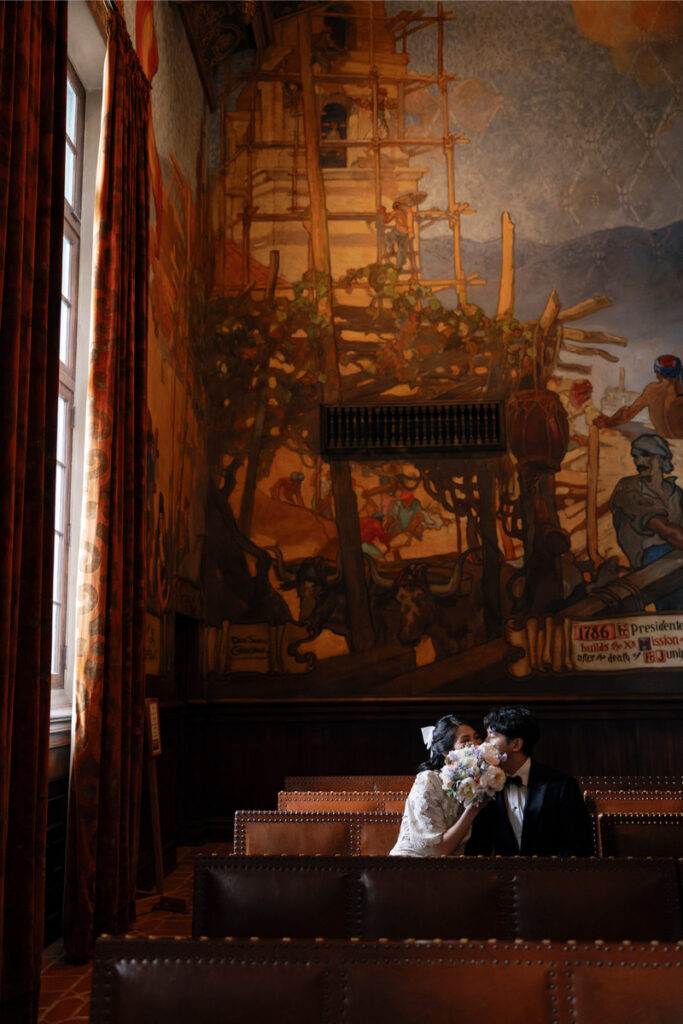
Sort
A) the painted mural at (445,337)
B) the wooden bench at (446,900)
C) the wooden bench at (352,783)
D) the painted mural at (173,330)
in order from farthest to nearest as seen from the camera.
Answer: the painted mural at (445,337)
the painted mural at (173,330)
the wooden bench at (352,783)
the wooden bench at (446,900)

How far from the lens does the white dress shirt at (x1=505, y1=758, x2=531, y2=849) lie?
4277 mm

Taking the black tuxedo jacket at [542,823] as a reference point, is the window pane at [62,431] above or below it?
above

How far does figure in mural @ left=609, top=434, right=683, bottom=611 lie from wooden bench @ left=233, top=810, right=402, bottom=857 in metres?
7.25

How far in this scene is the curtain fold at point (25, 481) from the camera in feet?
15.3

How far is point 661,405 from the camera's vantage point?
11539 millimetres

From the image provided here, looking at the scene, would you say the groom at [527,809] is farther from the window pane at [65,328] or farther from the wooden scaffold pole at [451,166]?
the wooden scaffold pole at [451,166]

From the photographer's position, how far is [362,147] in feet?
40.8

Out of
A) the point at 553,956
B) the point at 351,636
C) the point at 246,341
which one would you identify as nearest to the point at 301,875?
the point at 553,956

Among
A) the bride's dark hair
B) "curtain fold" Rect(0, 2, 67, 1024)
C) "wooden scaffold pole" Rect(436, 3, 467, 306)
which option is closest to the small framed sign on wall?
"curtain fold" Rect(0, 2, 67, 1024)

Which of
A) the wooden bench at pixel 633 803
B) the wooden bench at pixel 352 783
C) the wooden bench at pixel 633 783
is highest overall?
the wooden bench at pixel 633 803

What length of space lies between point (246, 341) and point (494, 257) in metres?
3.40

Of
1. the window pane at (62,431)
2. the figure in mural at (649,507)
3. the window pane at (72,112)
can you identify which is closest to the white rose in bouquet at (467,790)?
the window pane at (62,431)

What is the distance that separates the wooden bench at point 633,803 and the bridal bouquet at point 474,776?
1.27 metres

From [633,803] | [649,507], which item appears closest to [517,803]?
[633,803]
